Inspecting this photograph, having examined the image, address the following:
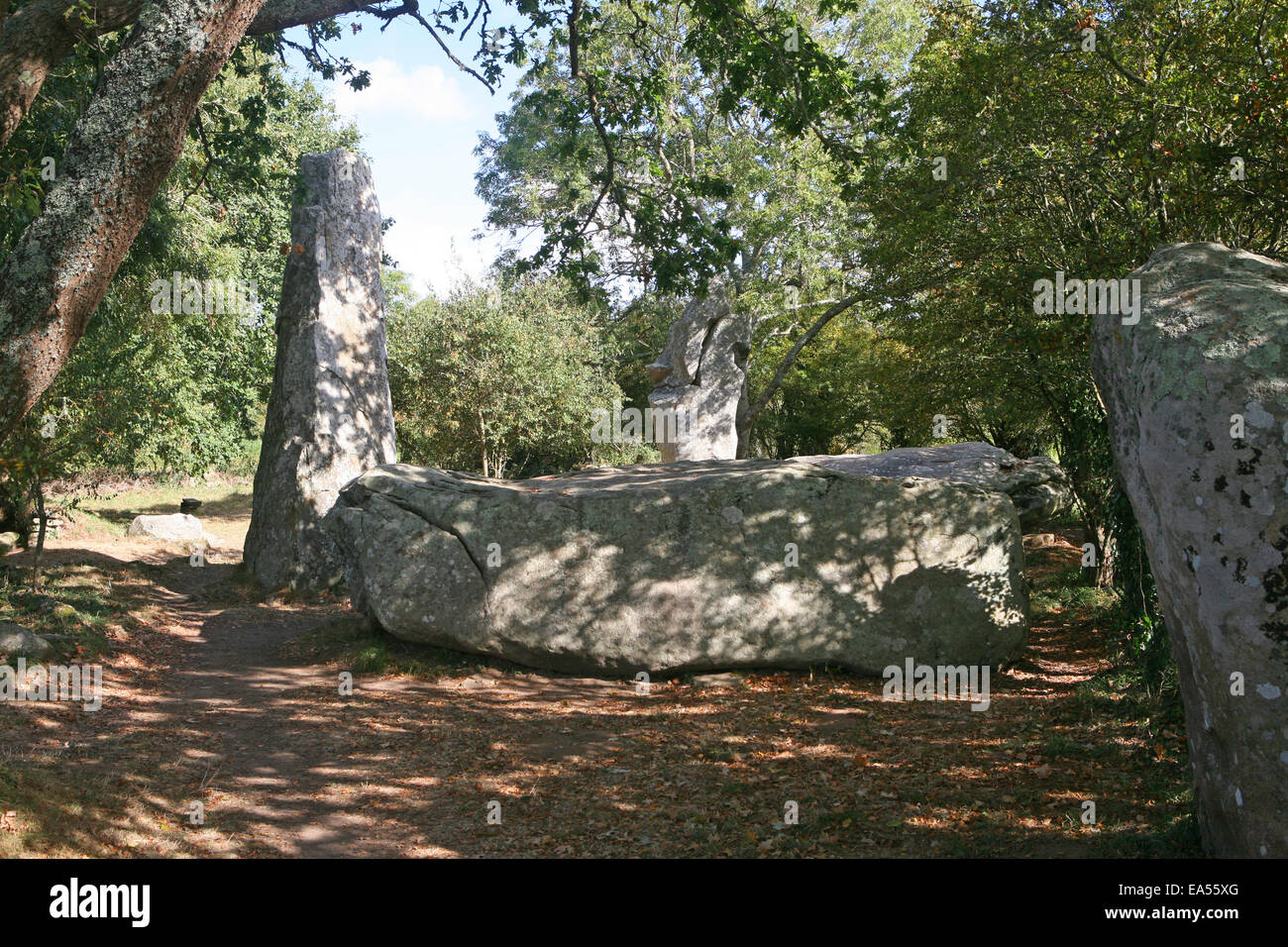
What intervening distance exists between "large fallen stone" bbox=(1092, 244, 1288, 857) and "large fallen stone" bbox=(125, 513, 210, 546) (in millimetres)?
16345

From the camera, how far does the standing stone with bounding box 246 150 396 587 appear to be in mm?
12797

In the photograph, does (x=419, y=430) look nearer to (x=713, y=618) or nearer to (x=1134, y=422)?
(x=713, y=618)

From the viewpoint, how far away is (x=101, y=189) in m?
4.40

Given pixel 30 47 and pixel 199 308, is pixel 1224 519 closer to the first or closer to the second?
pixel 30 47

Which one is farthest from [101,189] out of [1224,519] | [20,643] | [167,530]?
[167,530]

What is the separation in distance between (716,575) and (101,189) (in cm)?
542

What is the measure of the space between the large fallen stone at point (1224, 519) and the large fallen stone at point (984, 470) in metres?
5.83

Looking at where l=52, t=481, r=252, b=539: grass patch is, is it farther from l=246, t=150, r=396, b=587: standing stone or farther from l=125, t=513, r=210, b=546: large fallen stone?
l=246, t=150, r=396, b=587: standing stone

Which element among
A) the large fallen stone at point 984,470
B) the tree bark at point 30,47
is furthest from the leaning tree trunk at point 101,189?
the large fallen stone at point 984,470

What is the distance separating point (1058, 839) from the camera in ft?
14.8

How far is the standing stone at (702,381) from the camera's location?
18781 mm

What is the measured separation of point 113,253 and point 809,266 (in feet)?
78.3

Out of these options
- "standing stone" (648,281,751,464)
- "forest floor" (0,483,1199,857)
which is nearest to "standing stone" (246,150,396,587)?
"forest floor" (0,483,1199,857)

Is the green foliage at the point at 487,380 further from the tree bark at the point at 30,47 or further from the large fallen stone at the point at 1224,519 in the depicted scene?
the large fallen stone at the point at 1224,519
